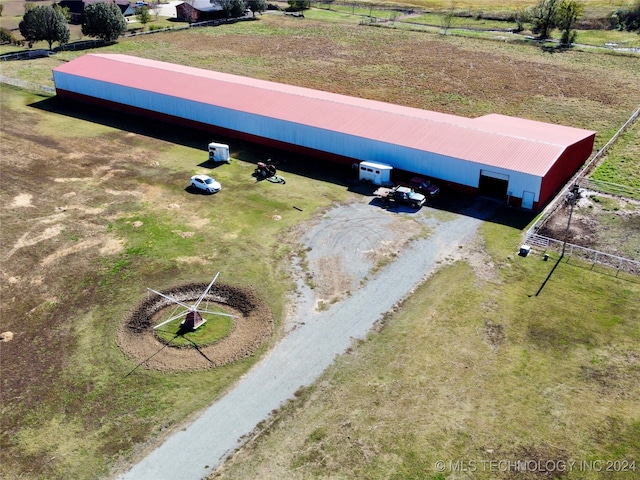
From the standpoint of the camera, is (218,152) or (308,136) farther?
(308,136)

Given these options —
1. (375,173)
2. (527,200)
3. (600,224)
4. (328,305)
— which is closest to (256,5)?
(375,173)

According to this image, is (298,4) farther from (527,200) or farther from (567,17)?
(527,200)

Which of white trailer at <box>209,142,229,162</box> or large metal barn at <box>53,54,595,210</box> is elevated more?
large metal barn at <box>53,54,595,210</box>

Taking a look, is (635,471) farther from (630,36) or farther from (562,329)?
(630,36)

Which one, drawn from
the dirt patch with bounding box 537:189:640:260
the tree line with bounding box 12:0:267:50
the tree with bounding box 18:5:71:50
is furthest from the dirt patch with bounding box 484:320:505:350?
the tree with bounding box 18:5:71:50

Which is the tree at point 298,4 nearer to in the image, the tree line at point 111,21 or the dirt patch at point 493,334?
the tree line at point 111,21

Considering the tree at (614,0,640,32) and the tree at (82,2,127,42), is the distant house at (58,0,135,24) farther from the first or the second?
the tree at (614,0,640,32)
